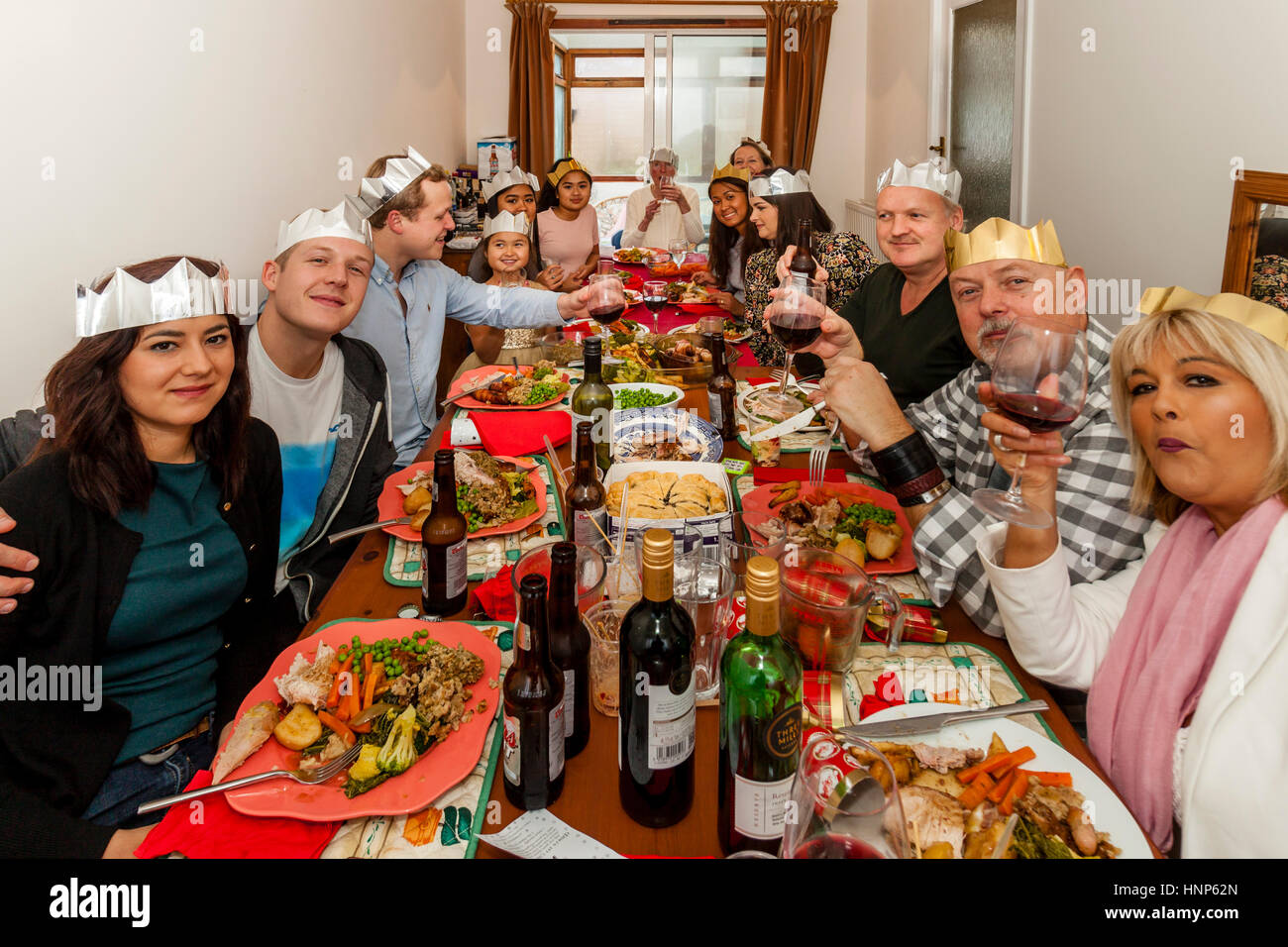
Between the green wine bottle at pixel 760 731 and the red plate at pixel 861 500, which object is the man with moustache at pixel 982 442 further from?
the green wine bottle at pixel 760 731

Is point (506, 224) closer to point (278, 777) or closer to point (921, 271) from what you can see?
point (921, 271)

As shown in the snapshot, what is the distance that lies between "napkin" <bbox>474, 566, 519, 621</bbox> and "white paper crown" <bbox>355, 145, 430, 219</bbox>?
5.45 ft

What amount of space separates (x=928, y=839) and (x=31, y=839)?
107 centimetres

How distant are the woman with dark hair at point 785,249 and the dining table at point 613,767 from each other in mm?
1762

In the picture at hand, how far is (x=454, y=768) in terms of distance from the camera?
917 millimetres

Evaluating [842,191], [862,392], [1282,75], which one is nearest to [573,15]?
[842,191]

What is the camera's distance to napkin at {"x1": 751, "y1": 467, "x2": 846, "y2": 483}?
1.67 m

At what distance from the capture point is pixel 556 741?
888mm

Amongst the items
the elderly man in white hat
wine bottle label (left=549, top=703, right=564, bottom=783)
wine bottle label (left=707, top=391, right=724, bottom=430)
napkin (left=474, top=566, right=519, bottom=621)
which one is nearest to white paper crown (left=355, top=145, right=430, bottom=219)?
wine bottle label (left=707, top=391, right=724, bottom=430)

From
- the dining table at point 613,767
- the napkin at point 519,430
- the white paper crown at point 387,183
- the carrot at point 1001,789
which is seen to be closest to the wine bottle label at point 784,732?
the dining table at point 613,767

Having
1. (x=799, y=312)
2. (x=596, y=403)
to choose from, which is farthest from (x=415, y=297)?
(x=799, y=312)

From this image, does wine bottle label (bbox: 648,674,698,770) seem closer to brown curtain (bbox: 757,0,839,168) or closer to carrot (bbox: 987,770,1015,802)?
carrot (bbox: 987,770,1015,802)

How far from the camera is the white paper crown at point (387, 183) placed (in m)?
2.51
